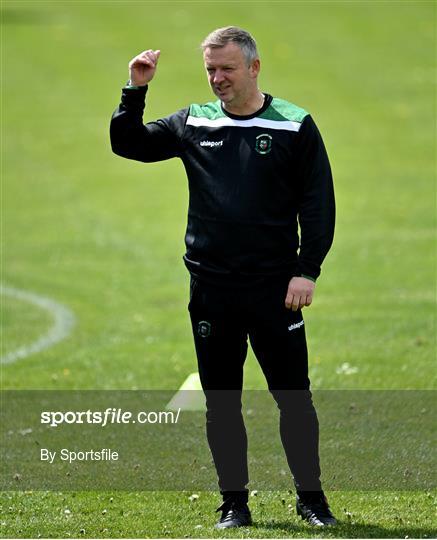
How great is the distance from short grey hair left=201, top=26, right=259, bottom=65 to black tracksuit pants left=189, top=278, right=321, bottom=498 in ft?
3.64

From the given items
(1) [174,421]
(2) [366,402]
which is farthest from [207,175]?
(2) [366,402]

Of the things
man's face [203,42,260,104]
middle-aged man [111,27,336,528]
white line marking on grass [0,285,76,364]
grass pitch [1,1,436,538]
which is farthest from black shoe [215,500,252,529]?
white line marking on grass [0,285,76,364]

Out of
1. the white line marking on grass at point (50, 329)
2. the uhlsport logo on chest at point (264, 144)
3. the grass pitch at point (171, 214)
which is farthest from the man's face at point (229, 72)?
the white line marking on grass at point (50, 329)

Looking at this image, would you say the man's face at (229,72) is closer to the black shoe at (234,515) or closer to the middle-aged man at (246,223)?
the middle-aged man at (246,223)

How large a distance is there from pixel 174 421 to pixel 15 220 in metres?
10.3

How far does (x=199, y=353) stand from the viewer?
21.1 ft

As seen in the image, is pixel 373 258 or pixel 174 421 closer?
pixel 174 421

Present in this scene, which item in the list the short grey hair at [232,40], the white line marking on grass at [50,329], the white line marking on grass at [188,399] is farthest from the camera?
the white line marking on grass at [50,329]

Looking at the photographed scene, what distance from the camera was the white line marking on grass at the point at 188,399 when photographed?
9.19m

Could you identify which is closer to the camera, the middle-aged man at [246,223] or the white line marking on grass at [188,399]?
the middle-aged man at [246,223]

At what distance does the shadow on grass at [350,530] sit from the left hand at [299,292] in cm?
111

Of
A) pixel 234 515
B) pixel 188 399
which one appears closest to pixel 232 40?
pixel 234 515

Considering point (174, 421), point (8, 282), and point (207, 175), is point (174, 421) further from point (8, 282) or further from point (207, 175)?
point (8, 282)

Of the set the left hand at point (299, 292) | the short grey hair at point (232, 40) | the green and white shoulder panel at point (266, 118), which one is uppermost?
the short grey hair at point (232, 40)
